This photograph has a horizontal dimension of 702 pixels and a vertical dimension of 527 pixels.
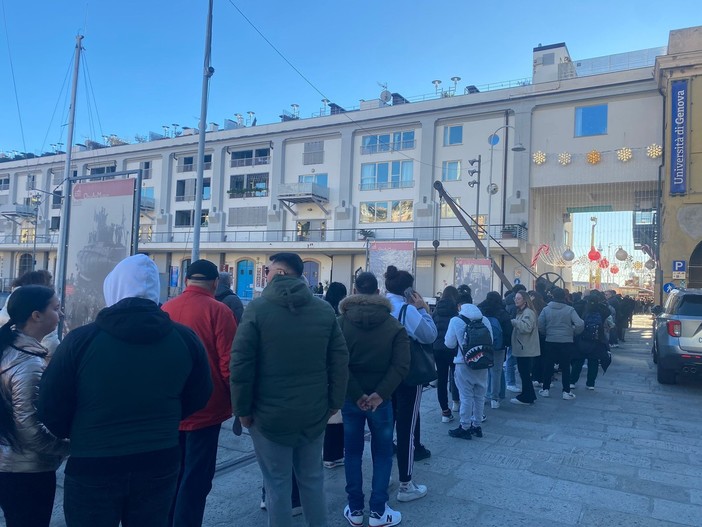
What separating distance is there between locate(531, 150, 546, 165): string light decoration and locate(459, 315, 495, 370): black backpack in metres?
27.7

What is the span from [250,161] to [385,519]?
40718 millimetres

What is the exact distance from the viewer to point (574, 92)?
30.2 m

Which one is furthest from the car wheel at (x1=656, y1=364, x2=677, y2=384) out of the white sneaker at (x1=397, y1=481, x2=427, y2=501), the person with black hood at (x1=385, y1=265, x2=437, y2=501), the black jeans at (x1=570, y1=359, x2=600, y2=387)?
the white sneaker at (x1=397, y1=481, x2=427, y2=501)

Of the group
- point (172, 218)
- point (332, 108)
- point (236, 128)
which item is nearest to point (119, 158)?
point (172, 218)

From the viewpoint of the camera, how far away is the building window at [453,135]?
34.3m

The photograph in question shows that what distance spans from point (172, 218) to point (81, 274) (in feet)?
131

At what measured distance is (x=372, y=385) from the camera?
150 inches

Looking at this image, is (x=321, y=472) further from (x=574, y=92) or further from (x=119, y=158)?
(x=119, y=158)

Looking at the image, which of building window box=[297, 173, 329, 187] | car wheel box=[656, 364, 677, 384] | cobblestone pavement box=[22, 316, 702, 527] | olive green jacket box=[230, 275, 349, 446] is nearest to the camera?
olive green jacket box=[230, 275, 349, 446]

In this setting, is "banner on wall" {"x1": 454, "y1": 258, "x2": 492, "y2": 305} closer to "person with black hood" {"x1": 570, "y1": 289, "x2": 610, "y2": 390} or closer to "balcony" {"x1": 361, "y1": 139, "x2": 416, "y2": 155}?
"person with black hood" {"x1": 570, "y1": 289, "x2": 610, "y2": 390}

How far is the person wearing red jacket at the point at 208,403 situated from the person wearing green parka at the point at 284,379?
0.40 m

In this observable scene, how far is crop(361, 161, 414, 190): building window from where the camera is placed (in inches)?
1420

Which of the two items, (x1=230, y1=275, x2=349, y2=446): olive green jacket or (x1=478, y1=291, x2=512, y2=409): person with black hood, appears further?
(x1=478, y1=291, x2=512, y2=409): person with black hood

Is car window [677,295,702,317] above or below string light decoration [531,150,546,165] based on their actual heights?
below
